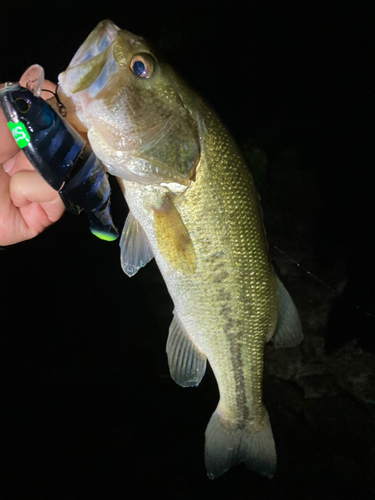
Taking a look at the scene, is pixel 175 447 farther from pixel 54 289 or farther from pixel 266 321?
pixel 266 321

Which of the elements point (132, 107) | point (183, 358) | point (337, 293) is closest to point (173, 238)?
point (132, 107)

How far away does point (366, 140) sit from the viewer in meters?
2.06

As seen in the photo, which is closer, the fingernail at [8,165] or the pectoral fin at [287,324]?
the pectoral fin at [287,324]

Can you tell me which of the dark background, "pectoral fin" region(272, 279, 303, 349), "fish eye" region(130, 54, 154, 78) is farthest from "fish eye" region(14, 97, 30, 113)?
the dark background

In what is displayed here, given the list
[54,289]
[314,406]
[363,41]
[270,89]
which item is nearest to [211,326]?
[54,289]

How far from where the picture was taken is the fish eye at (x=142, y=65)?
0.58 metres

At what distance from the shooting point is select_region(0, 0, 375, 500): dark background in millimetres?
1859

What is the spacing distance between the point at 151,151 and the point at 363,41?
2334 mm

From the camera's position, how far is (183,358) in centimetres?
86

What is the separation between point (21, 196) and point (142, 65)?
1.92 ft

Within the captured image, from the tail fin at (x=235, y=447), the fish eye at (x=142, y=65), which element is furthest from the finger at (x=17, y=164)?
the tail fin at (x=235, y=447)

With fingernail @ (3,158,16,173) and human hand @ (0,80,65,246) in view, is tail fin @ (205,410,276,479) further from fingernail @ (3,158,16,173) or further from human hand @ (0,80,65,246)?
fingernail @ (3,158,16,173)

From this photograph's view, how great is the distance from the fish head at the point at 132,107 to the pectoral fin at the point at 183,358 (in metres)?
0.50

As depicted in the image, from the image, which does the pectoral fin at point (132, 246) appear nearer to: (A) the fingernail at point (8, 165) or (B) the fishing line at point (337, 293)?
(A) the fingernail at point (8, 165)
